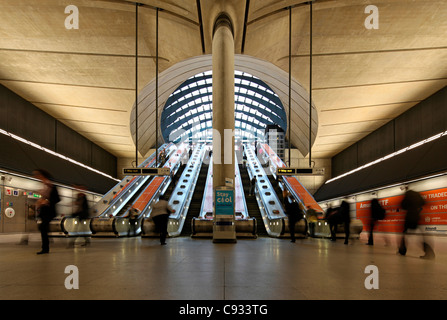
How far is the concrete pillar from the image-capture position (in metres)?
10.2

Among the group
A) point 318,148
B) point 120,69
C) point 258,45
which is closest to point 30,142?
point 120,69

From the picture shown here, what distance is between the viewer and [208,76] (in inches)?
1512

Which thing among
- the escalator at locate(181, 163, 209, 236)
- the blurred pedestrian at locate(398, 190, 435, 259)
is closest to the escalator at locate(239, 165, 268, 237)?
the escalator at locate(181, 163, 209, 236)

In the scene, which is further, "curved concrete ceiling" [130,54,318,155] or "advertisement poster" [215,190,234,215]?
"curved concrete ceiling" [130,54,318,155]

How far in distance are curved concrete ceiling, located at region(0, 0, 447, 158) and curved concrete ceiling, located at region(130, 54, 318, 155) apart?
A: 8.64 feet

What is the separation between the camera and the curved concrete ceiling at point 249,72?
21062 millimetres

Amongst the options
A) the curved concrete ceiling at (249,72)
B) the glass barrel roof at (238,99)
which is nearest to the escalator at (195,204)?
the curved concrete ceiling at (249,72)

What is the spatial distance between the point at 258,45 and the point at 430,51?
293 inches

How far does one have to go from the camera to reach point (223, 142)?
10125 millimetres

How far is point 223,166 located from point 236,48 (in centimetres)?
863

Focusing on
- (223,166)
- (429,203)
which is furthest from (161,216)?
(429,203)

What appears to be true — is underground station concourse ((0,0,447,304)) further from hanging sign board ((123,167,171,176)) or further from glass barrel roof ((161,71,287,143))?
glass barrel roof ((161,71,287,143))

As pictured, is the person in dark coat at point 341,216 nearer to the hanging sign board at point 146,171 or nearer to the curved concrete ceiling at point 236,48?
the hanging sign board at point 146,171
